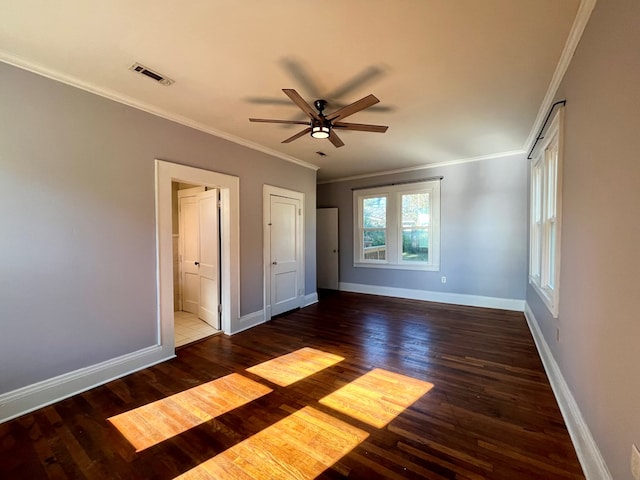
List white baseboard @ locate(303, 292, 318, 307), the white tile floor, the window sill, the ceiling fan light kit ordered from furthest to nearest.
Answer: white baseboard @ locate(303, 292, 318, 307), the white tile floor, the ceiling fan light kit, the window sill

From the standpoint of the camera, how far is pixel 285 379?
2.58 m

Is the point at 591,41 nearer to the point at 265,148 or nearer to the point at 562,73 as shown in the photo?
the point at 562,73

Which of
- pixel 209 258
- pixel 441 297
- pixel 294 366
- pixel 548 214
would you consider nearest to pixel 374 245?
pixel 441 297

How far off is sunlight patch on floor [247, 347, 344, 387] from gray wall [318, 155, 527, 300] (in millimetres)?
3173

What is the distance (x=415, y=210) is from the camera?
18.3ft

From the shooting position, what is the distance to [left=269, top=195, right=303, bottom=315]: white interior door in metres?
4.48

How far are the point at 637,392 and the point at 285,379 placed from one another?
2275mm

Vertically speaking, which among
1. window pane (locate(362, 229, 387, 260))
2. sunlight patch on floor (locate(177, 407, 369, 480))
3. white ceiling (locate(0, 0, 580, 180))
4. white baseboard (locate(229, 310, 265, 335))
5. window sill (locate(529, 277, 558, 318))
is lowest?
sunlight patch on floor (locate(177, 407, 369, 480))

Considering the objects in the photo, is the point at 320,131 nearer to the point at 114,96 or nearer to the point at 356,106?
the point at 356,106

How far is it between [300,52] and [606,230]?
2172 mm

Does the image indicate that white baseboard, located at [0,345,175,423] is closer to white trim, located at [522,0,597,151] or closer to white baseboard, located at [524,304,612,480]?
white baseboard, located at [524,304,612,480]

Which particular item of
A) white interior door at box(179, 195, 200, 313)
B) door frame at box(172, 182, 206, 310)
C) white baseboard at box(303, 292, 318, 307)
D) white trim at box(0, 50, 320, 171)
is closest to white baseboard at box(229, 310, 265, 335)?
white interior door at box(179, 195, 200, 313)

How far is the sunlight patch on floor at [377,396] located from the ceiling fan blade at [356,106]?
2365 millimetres

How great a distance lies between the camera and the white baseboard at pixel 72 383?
2.06 metres
